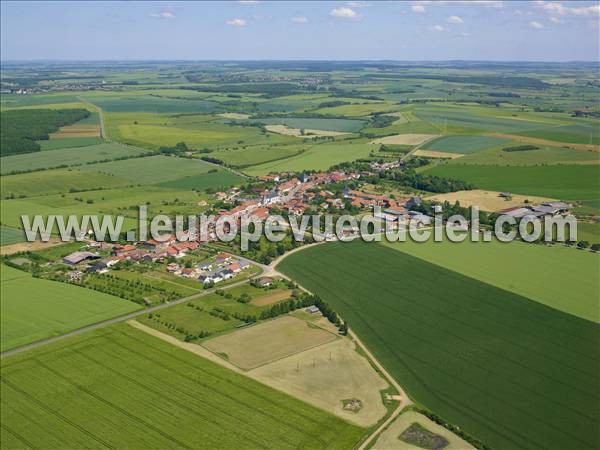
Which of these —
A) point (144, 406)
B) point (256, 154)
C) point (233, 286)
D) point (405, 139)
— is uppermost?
point (405, 139)

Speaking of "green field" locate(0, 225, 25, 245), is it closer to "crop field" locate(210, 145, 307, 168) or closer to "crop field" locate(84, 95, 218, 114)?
"crop field" locate(210, 145, 307, 168)

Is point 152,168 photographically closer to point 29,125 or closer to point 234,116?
point 29,125

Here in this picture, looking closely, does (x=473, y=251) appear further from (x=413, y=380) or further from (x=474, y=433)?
(x=474, y=433)

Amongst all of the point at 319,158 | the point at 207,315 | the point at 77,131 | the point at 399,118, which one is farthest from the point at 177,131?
the point at 207,315

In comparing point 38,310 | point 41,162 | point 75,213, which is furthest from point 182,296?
point 41,162

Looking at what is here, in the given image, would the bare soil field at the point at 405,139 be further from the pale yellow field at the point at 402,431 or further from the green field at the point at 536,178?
the pale yellow field at the point at 402,431

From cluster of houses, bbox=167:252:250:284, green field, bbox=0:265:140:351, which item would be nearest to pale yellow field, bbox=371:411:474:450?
green field, bbox=0:265:140:351
